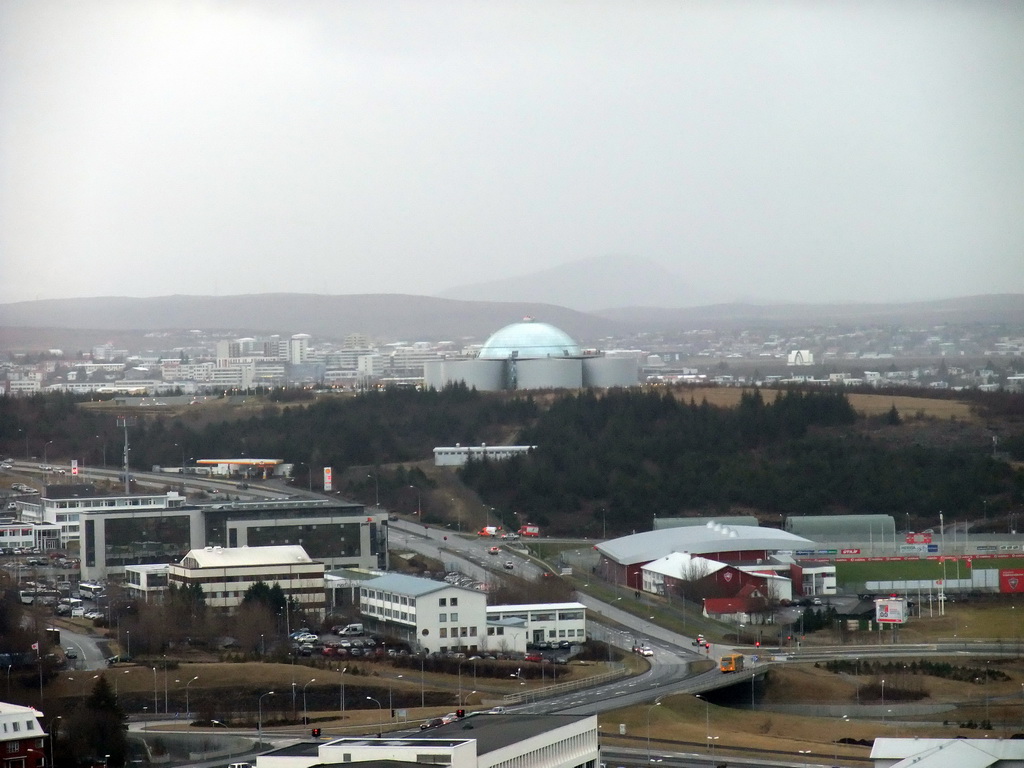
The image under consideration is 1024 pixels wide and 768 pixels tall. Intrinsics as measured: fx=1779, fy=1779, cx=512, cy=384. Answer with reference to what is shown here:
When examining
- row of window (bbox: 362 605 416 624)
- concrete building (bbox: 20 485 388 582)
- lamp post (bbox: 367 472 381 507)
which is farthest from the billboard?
lamp post (bbox: 367 472 381 507)

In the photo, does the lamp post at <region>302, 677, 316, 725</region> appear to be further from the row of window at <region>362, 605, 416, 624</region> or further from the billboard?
the billboard

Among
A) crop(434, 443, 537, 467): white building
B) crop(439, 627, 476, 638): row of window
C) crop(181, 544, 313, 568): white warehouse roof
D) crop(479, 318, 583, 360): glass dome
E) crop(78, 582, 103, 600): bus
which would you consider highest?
crop(479, 318, 583, 360): glass dome

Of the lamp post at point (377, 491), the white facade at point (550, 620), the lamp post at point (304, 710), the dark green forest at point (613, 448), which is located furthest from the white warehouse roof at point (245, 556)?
the lamp post at point (377, 491)

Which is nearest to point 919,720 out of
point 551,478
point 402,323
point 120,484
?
point 551,478

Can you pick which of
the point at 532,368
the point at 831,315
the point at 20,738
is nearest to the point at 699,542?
the point at 20,738

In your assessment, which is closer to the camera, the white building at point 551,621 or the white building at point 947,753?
the white building at point 947,753

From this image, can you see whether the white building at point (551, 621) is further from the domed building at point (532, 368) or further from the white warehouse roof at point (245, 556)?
the domed building at point (532, 368)

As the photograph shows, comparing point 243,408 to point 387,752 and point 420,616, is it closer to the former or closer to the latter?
point 420,616
